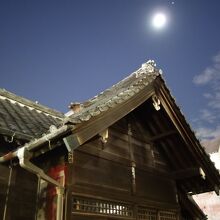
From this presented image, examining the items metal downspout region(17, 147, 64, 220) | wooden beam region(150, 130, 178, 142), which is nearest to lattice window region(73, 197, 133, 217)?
metal downspout region(17, 147, 64, 220)

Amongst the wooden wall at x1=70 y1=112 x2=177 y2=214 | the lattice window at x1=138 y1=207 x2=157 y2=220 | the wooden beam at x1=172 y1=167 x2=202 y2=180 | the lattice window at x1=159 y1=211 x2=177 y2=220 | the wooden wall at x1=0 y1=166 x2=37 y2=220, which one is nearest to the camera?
the wooden wall at x1=0 y1=166 x2=37 y2=220

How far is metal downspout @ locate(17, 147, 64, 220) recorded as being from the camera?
5.31m

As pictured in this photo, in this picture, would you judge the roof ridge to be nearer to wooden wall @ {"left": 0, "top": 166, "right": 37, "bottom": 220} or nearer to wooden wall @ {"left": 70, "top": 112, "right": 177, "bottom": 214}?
wooden wall @ {"left": 70, "top": 112, "right": 177, "bottom": 214}

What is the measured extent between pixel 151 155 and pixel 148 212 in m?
1.89

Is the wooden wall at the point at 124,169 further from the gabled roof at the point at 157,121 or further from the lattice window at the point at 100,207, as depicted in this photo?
the gabled roof at the point at 157,121

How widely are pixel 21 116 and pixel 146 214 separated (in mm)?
4862

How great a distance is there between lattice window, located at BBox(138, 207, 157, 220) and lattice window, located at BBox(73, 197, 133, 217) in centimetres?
49

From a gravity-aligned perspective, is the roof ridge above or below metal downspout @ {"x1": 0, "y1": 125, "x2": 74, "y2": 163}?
above

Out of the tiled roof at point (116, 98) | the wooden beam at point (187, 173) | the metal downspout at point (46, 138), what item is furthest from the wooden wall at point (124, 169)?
the metal downspout at point (46, 138)

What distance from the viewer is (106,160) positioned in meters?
7.52

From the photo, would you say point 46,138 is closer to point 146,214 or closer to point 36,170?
point 36,170

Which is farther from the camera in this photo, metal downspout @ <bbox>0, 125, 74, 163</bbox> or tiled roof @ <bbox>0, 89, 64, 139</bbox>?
tiled roof @ <bbox>0, 89, 64, 139</bbox>

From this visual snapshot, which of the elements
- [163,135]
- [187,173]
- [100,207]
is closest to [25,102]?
[163,135]

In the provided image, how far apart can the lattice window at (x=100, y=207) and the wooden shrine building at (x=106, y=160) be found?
0.07 ft
